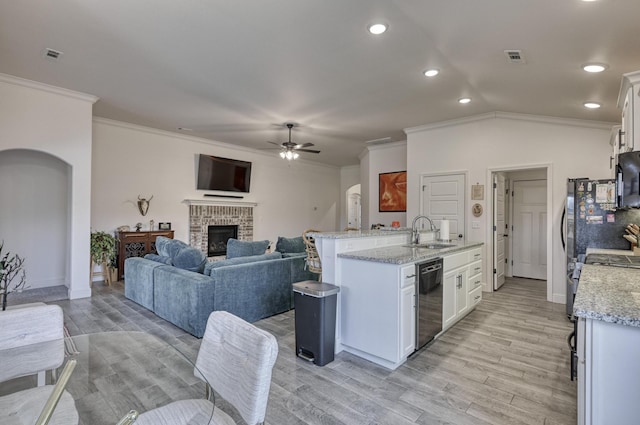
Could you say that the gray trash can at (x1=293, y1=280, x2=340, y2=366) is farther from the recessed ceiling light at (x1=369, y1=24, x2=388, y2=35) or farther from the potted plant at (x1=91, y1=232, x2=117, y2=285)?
the potted plant at (x1=91, y1=232, x2=117, y2=285)

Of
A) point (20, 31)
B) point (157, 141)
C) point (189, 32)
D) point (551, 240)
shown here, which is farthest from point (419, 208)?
point (20, 31)

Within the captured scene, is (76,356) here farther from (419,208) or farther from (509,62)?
(419,208)

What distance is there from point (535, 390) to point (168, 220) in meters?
6.76

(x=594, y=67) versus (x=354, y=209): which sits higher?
(x=594, y=67)

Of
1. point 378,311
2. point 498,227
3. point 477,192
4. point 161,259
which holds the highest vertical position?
point 477,192

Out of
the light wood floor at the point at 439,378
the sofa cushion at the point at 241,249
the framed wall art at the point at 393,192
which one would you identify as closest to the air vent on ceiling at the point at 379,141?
the framed wall art at the point at 393,192

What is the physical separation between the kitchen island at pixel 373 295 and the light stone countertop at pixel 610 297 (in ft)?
4.12

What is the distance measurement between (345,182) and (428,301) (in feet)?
28.1

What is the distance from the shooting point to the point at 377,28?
2857mm

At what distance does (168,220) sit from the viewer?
693 centimetres

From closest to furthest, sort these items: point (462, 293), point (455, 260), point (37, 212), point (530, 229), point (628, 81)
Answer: point (628, 81), point (455, 260), point (462, 293), point (37, 212), point (530, 229)

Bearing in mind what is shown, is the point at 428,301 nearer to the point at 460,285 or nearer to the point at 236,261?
the point at 460,285

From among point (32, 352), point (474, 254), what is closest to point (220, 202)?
point (474, 254)

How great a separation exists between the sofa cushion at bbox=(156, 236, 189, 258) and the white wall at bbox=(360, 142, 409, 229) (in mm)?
5018
